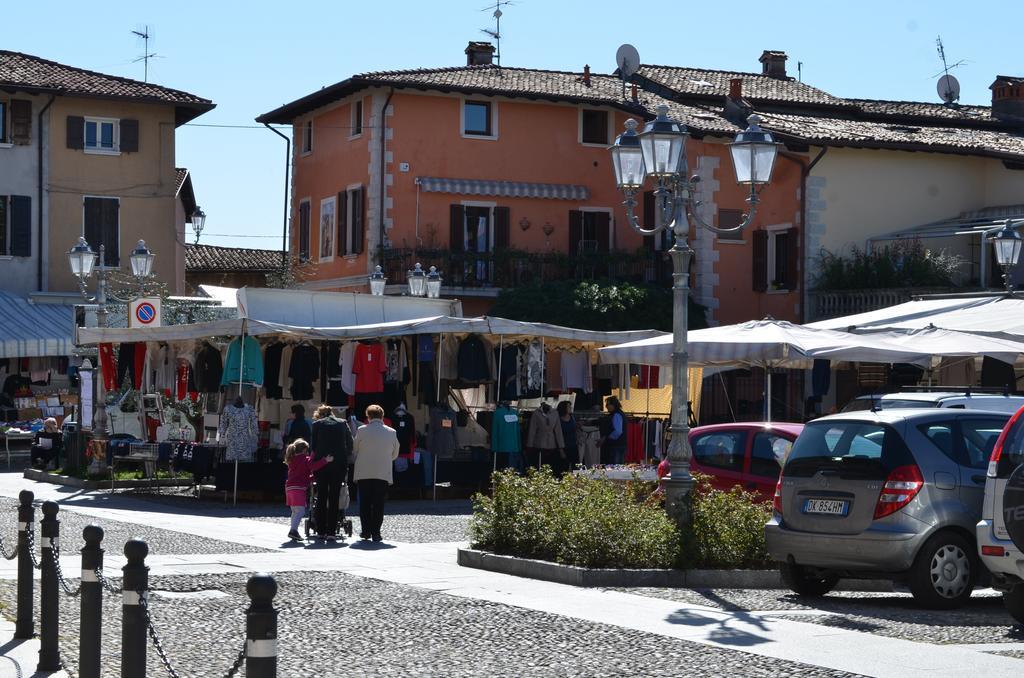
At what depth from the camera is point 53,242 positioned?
42.5 metres

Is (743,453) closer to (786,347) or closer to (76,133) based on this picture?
(786,347)

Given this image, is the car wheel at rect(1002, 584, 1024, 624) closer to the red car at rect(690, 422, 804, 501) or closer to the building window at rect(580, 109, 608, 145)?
the red car at rect(690, 422, 804, 501)

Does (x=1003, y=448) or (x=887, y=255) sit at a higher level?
(x=887, y=255)

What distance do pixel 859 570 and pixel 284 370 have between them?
14.8 metres

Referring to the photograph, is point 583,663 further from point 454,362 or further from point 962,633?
point 454,362

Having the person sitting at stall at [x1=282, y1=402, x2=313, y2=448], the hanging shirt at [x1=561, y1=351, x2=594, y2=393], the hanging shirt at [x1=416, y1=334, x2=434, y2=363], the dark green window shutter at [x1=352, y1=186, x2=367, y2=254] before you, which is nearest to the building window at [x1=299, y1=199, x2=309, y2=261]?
the dark green window shutter at [x1=352, y1=186, x2=367, y2=254]

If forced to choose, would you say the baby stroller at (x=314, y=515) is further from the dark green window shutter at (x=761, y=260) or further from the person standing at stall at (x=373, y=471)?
the dark green window shutter at (x=761, y=260)

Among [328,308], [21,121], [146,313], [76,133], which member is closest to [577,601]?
[328,308]

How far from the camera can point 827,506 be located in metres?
13.2

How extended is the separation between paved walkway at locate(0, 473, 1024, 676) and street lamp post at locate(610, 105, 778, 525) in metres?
1.80

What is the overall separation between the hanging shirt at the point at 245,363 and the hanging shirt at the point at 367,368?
1711mm

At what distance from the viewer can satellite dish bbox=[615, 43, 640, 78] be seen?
152 ft

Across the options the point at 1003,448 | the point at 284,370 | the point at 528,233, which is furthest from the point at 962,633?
the point at 528,233

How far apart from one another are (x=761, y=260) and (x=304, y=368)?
18005 millimetres
